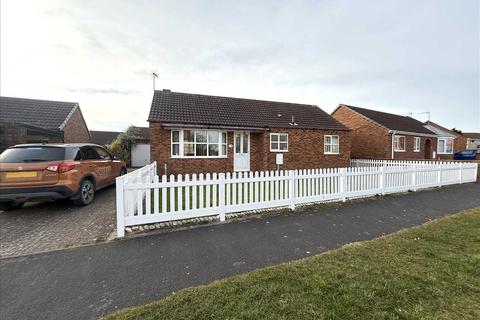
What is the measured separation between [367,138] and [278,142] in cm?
1149

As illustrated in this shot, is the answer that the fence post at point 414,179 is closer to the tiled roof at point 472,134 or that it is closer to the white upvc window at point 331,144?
the white upvc window at point 331,144

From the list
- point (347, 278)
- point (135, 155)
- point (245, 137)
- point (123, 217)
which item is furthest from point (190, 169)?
point (135, 155)

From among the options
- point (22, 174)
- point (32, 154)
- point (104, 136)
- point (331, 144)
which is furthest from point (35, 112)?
point (104, 136)

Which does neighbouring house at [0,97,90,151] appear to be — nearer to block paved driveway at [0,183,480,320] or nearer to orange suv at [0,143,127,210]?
orange suv at [0,143,127,210]

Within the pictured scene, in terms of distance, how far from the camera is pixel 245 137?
14.5 meters

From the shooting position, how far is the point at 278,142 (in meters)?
14.7

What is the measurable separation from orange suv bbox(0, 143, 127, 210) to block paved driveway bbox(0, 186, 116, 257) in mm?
395

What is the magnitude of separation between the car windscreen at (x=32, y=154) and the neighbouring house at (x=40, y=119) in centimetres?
679

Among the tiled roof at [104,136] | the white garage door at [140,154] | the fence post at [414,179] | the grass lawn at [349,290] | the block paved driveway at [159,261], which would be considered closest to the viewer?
the grass lawn at [349,290]

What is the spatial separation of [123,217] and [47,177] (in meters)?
2.66

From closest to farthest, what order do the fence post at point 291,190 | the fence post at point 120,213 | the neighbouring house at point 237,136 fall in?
the fence post at point 120,213 → the fence post at point 291,190 → the neighbouring house at point 237,136

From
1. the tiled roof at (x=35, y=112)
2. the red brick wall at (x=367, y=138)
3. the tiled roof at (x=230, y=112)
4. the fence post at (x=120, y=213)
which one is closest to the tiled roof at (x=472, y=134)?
the red brick wall at (x=367, y=138)

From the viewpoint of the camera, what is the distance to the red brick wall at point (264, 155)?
12195 mm

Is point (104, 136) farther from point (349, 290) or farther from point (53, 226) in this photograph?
point (349, 290)
